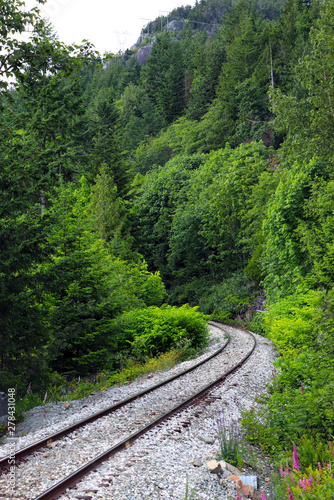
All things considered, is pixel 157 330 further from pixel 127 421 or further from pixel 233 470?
pixel 233 470

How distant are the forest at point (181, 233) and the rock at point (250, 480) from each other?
2.09 ft

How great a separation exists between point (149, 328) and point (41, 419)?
7.46 metres

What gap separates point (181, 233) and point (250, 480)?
32011 mm

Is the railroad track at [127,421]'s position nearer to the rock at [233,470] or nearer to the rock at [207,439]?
the rock at [207,439]

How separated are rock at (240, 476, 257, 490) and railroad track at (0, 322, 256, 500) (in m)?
1.86

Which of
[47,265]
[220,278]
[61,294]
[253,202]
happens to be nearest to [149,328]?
[61,294]

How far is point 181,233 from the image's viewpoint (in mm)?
36688

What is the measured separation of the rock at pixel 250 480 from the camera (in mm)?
4977

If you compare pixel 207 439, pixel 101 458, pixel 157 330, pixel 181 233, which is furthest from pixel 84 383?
pixel 181 233

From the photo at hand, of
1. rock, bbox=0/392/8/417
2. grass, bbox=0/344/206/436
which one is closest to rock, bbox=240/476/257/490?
grass, bbox=0/344/206/436

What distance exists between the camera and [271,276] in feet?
63.3

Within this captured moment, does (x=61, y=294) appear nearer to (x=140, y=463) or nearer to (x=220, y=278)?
(x=140, y=463)

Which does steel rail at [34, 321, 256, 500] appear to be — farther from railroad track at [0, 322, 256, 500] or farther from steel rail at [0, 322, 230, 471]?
steel rail at [0, 322, 230, 471]

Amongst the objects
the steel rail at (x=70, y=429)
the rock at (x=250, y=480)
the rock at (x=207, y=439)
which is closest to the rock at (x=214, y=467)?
the rock at (x=250, y=480)
